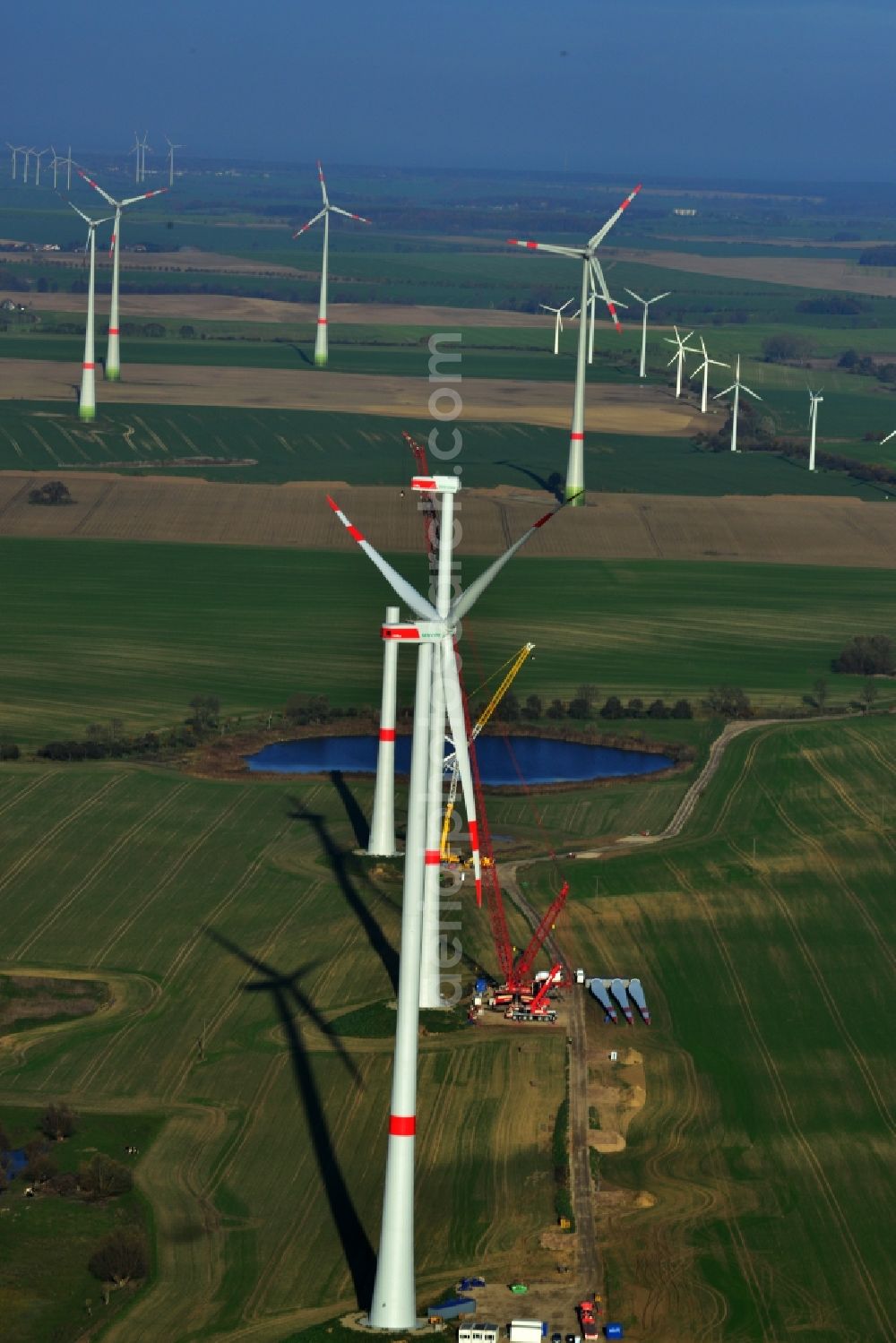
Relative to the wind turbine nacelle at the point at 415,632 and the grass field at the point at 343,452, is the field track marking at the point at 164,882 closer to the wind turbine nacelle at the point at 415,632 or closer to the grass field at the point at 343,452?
the wind turbine nacelle at the point at 415,632

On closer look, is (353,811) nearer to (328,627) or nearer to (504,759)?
(504,759)

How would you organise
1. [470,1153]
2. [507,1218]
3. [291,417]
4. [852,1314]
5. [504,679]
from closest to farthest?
[852,1314], [507,1218], [470,1153], [504,679], [291,417]

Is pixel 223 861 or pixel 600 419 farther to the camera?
pixel 600 419

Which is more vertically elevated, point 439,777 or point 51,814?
point 439,777

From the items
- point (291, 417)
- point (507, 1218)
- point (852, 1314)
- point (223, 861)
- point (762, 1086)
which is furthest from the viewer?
point (291, 417)

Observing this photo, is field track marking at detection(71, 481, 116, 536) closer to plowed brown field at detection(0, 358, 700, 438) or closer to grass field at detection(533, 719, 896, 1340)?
plowed brown field at detection(0, 358, 700, 438)

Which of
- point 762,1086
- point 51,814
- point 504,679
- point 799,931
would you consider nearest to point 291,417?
point 504,679

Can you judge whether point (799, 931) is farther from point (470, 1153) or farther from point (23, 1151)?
point (23, 1151)
